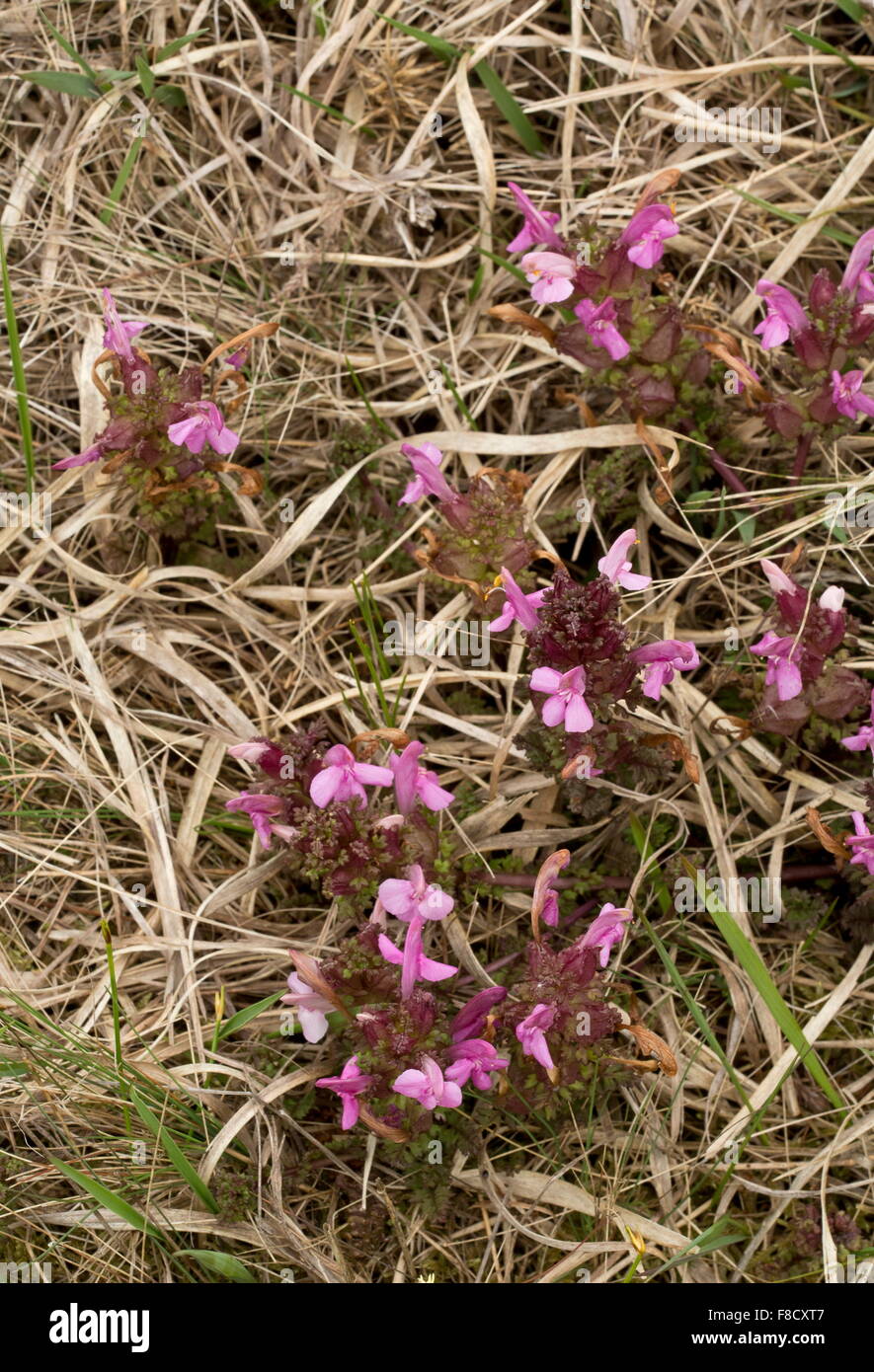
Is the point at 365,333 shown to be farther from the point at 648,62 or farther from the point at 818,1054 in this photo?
the point at 818,1054

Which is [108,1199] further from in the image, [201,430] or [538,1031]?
[201,430]

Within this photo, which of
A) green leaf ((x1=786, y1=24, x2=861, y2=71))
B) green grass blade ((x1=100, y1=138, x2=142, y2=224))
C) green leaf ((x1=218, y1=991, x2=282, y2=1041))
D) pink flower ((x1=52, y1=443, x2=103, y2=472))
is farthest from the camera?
green grass blade ((x1=100, y1=138, x2=142, y2=224))

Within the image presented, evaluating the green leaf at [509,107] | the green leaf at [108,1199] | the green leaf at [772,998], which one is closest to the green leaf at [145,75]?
the green leaf at [509,107]

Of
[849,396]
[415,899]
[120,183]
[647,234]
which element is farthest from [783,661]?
[120,183]

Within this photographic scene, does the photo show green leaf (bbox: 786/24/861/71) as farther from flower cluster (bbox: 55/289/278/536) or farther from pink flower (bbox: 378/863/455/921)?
pink flower (bbox: 378/863/455/921)

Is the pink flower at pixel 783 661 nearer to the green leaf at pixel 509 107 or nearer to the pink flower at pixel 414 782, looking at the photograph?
the pink flower at pixel 414 782

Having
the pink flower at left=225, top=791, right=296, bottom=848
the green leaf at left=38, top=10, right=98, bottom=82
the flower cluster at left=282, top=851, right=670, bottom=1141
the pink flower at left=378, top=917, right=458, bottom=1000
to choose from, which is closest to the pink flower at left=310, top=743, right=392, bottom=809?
the pink flower at left=225, top=791, right=296, bottom=848
